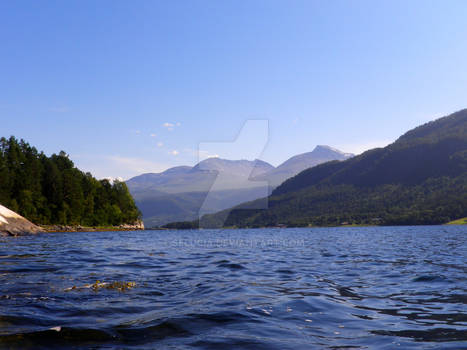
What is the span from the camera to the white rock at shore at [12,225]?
1541 inches

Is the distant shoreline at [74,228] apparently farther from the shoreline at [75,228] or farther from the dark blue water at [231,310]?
the dark blue water at [231,310]

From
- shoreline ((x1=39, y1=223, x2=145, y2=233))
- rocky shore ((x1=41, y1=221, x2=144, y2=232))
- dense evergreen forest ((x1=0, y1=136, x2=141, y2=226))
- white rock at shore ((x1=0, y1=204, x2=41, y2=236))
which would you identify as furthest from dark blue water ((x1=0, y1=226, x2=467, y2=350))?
dense evergreen forest ((x1=0, y1=136, x2=141, y2=226))

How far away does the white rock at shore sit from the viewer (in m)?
39.1

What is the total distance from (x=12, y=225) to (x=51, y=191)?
75.3m

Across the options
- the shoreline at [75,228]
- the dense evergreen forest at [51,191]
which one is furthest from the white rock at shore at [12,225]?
the dense evergreen forest at [51,191]

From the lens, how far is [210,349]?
5449 millimetres

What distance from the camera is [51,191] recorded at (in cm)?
10938

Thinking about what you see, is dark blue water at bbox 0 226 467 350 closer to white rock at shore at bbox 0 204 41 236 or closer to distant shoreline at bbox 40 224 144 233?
white rock at shore at bbox 0 204 41 236

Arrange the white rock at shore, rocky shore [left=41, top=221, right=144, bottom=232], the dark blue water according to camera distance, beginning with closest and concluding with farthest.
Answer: the dark blue water
the white rock at shore
rocky shore [left=41, top=221, right=144, bottom=232]

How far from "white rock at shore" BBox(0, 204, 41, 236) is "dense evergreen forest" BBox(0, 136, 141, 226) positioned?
4958 centimetres

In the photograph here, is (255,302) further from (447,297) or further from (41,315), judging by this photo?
(447,297)

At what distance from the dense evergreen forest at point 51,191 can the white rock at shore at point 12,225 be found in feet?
163

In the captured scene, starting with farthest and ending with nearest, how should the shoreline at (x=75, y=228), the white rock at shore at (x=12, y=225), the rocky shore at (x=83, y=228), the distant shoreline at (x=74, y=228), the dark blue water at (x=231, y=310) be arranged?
the rocky shore at (x=83, y=228) < the distant shoreline at (x=74, y=228) < the shoreline at (x=75, y=228) < the white rock at shore at (x=12, y=225) < the dark blue water at (x=231, y=310)

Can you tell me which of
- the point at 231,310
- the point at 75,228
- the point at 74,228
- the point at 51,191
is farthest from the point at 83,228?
the point at 231,310
